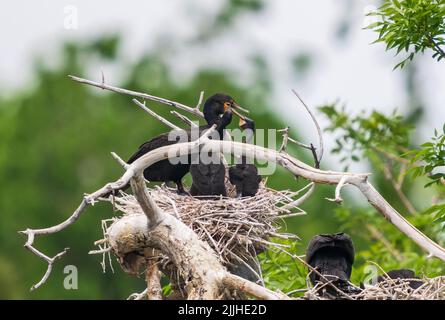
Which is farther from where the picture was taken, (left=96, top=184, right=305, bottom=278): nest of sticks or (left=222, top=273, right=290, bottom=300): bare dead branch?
(left=96, top=184, right=305, bottom=278): nest of sticks

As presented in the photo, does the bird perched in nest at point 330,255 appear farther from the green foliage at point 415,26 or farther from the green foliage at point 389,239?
the green foliage at point 389,239

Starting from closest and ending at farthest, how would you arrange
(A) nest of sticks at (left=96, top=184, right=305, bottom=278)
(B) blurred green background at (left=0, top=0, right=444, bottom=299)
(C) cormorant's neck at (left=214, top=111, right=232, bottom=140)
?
(A) nest of sticks at (left=96, top=184, right=305, bottom=278) < (C) cormorant's neck at (left=214, top=111, right=232, bottom=140) < (B) blurred green background at (left=0, top=0, right=444, bottom=299)

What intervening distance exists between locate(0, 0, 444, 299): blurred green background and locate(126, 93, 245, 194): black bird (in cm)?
2686

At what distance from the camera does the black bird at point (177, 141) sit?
11.9 m

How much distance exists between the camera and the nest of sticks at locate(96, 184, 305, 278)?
11.0 metres

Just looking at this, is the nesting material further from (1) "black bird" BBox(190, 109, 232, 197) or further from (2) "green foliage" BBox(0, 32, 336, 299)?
(2) "green foliage" BBox(0, 32, 336, 299)

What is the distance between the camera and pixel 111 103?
58562 millimetres

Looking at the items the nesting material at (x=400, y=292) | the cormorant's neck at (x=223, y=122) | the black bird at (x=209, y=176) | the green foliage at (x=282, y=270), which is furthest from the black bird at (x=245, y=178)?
the nesting material at (x=400, y=292)

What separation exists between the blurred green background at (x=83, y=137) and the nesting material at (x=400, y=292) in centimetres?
2885

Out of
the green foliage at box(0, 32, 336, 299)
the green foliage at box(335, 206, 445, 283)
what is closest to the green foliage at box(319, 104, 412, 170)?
the green foliage at box(335, 206, 445, 283)

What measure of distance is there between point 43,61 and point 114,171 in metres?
11.1

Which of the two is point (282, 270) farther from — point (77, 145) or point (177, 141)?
point (77, 145)

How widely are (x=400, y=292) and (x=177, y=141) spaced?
2739mm

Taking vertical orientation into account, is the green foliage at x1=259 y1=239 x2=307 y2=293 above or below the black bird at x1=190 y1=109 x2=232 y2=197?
below
